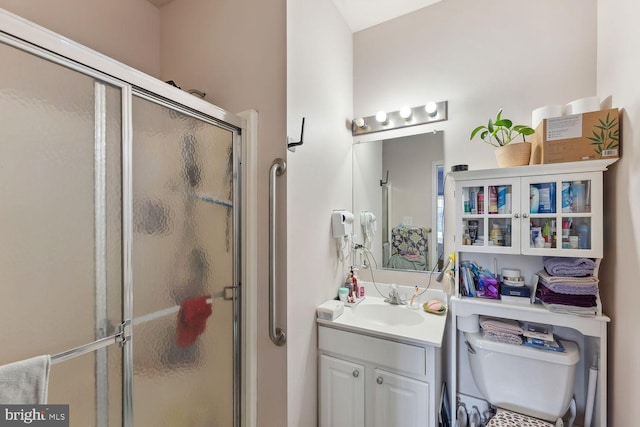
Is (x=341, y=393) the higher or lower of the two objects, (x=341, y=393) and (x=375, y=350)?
the lower

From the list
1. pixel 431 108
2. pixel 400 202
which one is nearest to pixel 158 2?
pixel 431 108

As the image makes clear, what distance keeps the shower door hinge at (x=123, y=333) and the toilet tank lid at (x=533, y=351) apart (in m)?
1.61

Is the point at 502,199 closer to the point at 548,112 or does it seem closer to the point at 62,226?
the point at 548,112

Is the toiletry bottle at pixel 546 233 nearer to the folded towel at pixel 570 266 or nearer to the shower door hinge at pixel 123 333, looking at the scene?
the folded towel at pixel 570 266

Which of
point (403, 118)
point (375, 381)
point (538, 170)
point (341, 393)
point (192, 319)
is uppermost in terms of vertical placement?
point (403, 118)

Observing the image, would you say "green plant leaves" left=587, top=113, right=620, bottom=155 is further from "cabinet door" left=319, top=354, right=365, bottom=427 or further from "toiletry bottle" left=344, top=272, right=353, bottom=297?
"cabinet door" left=319, top=354, right=365, bottom=427

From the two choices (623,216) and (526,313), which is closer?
(623,216)

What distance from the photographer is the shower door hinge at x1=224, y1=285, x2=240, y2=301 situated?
1355mm

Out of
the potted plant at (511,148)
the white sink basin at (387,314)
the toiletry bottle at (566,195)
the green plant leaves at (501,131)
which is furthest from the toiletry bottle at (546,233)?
the white sink basin at (387,314)

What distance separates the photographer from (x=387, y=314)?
1.79 meters

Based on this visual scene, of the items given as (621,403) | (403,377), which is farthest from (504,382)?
(403,377)

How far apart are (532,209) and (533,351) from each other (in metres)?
0.70

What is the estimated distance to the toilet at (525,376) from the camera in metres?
1.28

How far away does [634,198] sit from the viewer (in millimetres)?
→ 1074
